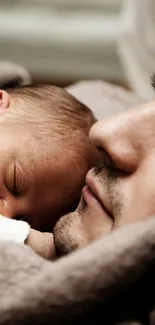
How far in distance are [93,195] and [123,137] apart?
107mm

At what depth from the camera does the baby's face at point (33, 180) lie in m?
1.01

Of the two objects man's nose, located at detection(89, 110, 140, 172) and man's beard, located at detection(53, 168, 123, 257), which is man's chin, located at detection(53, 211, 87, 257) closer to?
man's beard, located at detection(53, 168, 123, 257)

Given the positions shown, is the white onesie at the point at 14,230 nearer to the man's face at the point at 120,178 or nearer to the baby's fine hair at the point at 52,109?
the man's face at the point at 120,178

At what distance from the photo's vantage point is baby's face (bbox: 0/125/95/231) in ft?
3.33

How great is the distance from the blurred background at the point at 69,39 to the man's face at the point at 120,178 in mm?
1354

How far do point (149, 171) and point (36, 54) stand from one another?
1.67 metres

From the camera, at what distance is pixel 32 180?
1033 millimetres

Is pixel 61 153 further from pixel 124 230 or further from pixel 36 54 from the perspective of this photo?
pixel 36 54

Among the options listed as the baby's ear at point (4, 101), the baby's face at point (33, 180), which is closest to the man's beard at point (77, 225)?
the baby's face at point (33, 180)

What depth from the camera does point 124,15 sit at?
2.25 meters

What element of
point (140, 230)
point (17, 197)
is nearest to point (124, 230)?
point (140, 230)

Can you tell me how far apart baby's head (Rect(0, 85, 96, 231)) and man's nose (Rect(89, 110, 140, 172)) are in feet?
0.55

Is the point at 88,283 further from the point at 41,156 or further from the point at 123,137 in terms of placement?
the point at 41,156

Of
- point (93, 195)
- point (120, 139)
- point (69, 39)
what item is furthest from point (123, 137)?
point (69, 39)
